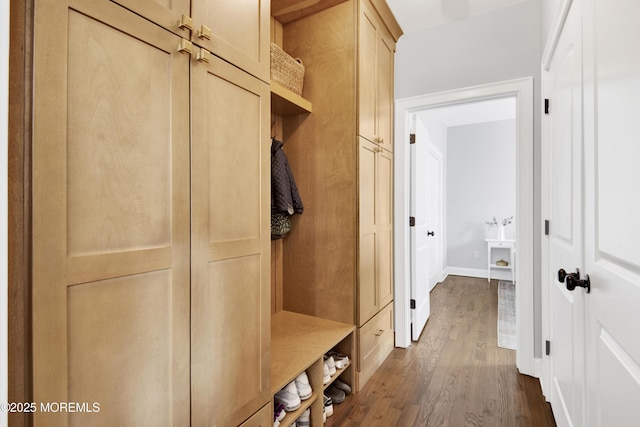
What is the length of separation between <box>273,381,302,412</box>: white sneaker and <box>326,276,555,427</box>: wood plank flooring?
344 mm

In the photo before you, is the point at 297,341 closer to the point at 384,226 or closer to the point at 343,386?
the point at 343,386

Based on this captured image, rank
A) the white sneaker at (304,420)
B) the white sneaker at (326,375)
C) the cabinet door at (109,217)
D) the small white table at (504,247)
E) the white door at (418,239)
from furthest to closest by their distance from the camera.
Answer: the small white table at (504,247)
the white door at (418,239)
the white sneaker at (326,375)
the white sneaker at (304,420)
the cabinet door at (109,217)

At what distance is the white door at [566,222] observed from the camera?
1.20m

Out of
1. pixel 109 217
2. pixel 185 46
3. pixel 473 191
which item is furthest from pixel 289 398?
pixel 473 191

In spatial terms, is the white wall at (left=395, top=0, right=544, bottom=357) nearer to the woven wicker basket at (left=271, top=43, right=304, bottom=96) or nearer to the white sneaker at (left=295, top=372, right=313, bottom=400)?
the woven wicker basket at (left=271, top=43, right=304, bottom=96)

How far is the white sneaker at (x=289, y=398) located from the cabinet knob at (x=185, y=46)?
147 centimetres

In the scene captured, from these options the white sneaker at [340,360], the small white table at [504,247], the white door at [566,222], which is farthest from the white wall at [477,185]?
the white sneaker at [340,360]

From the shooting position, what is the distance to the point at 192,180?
38.4 inches

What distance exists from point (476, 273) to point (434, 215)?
Result: 63.6 inches

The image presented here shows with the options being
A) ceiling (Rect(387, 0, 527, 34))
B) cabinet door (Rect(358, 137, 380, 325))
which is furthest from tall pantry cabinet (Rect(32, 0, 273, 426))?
ceiling (Rect(387, 0, 527, 34))

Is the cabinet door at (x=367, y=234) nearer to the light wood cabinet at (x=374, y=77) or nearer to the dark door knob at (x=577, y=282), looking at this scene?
the light wood cabinet at (x=374, y=77)

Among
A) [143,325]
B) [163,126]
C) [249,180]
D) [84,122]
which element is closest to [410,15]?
[249,180]

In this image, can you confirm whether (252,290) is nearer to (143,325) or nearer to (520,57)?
(143,325)

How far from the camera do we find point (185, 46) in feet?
3.10
